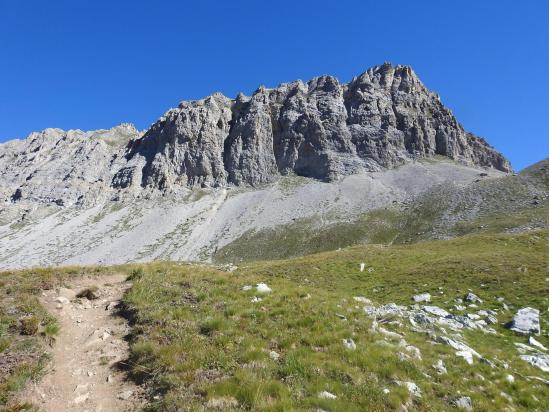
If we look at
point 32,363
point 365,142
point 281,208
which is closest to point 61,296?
point 32,363

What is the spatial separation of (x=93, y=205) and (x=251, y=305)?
7369 inches

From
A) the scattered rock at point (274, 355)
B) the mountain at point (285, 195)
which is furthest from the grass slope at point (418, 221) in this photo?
the scattered rock at point (274, 355)

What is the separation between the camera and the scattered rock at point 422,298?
79.9ft

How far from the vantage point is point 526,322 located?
62.0ft

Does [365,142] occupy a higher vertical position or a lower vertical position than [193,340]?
higher

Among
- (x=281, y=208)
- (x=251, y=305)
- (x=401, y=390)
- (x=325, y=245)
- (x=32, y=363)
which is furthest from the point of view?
(x=281, y=208)

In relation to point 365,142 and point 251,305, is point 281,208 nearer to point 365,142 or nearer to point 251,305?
point 365,142

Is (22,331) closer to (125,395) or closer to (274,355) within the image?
(125,395)

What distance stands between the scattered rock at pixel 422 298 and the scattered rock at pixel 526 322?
5.29 m

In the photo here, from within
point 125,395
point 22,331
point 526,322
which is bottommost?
point 125,395

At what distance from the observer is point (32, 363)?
10383mm

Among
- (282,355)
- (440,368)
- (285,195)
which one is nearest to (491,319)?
(440,368)

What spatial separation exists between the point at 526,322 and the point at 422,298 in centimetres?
647

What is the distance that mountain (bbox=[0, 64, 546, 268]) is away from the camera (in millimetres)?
118938
